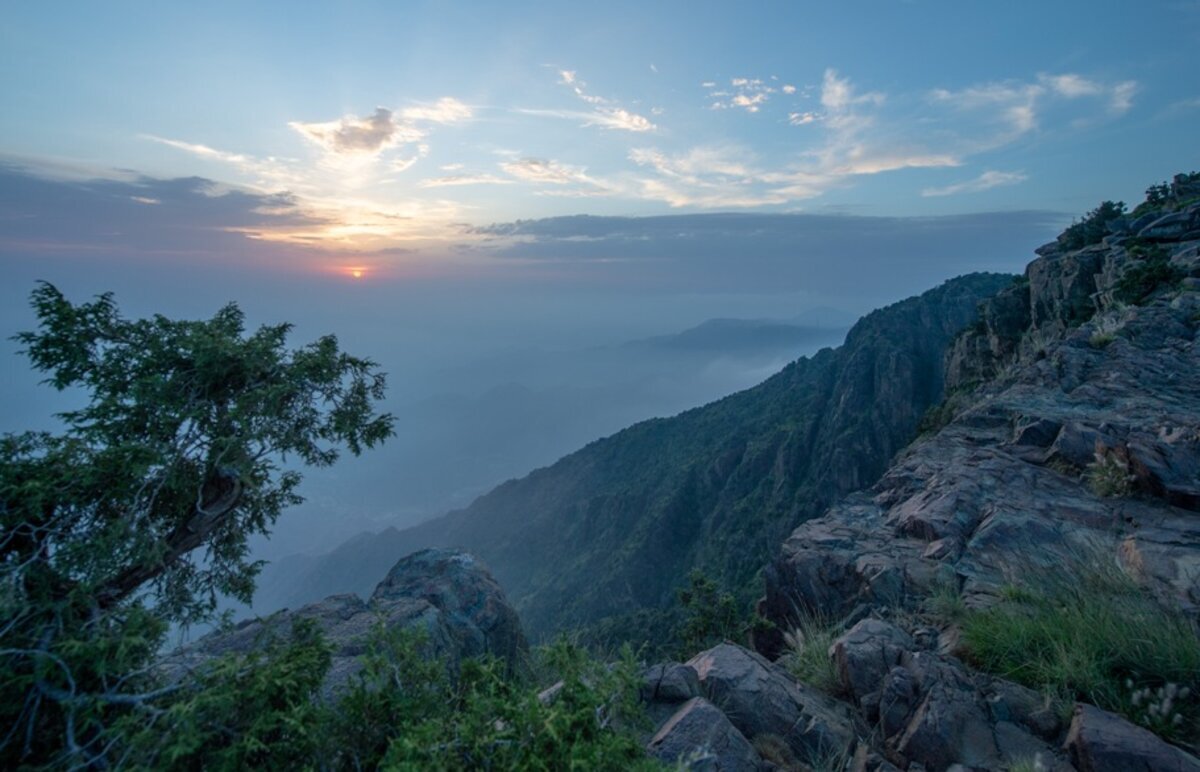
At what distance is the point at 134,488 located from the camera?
17.1 ft

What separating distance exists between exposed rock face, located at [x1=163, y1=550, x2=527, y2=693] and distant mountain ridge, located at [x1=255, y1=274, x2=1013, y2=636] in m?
28.1

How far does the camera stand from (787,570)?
7.28 m

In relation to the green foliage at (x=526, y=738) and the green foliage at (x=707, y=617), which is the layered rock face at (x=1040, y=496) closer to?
the green foliage at (x=526, y=738)

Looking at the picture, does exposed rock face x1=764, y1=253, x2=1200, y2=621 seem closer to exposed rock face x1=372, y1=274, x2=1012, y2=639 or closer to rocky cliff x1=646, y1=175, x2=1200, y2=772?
rocky cliff x1=646, y1=175, x2=1200, y2=772

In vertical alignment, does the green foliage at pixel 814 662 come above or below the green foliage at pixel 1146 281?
below

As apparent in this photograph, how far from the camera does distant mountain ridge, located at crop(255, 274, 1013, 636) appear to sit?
45188 millimetres

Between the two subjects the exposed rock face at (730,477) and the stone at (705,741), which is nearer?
the stone at (705,741)

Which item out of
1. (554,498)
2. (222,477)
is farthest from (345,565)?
(222,477)

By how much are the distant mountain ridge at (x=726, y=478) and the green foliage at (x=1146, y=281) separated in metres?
26.3

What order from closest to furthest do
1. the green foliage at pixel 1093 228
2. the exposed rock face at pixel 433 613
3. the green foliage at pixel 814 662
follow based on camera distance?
1. the green foliage at pixel 814 662
2. the exposed rock face at pixel 433 613
3. the green foliage at pixel 1093 228

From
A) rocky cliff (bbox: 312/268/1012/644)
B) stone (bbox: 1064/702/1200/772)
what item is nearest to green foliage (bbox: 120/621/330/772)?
stone (bbox: 1064/702/1200/772)

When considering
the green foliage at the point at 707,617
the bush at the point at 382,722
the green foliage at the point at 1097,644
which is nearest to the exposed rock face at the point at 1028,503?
the green foliage at the point at 1097,644

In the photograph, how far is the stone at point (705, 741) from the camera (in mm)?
3449

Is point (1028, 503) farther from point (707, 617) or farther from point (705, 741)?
point (707, 617)
